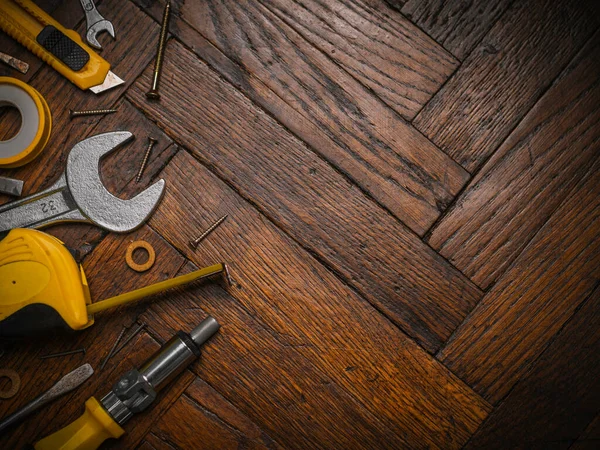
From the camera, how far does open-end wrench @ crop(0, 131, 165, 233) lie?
37.8 inches

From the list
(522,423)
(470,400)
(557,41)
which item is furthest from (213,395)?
(557,41)

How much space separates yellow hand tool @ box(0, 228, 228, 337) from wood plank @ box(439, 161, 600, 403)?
2.45ft

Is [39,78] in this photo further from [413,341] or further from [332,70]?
[413,341]

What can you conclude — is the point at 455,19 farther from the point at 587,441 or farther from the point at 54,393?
the point at 54,393

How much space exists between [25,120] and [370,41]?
29.4 inches

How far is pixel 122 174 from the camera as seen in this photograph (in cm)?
99

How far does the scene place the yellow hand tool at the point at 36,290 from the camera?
0.88 m

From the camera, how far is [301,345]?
969 mm

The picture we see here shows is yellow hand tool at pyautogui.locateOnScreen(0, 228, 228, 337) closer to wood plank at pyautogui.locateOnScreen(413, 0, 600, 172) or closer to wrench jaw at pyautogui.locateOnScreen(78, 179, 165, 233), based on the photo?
wrench jaw at pyautogui.locateOnScreen(78, 179, 165, 233)

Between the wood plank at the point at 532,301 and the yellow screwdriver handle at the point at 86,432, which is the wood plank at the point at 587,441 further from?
the yellow screwdriver handle at the point at 86,432

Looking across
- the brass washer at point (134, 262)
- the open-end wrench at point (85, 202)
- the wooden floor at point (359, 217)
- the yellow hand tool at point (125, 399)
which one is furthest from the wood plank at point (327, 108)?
the yellow hand tool at point (125, 399)

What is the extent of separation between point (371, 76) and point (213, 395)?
0.75m

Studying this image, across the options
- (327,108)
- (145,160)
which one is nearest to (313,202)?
(327,108)

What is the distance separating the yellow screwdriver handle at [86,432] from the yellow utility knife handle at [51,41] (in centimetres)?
66
